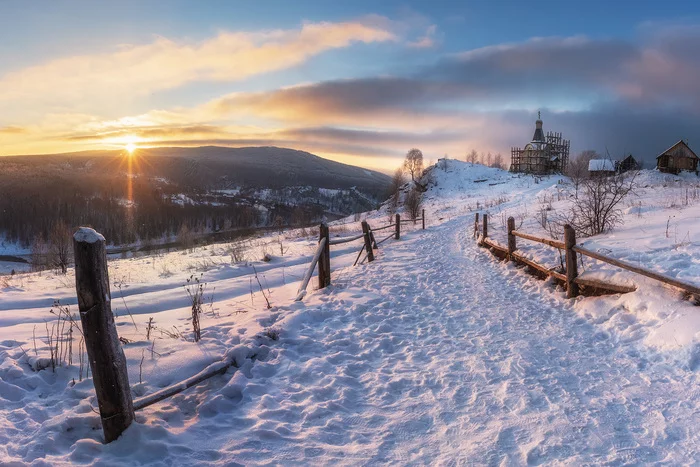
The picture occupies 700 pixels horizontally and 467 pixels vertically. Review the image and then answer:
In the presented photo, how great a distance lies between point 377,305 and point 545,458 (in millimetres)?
4521

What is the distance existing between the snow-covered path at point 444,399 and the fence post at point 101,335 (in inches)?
8.5

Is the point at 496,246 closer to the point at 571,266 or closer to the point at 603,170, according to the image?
the point at 603,170

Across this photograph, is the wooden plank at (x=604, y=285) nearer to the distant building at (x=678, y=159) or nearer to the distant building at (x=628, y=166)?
the distant building at (x=628, y=166)

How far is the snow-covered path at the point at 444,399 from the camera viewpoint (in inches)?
127

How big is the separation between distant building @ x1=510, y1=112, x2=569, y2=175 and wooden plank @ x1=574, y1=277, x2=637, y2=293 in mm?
69391

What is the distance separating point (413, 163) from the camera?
8312 centimetres

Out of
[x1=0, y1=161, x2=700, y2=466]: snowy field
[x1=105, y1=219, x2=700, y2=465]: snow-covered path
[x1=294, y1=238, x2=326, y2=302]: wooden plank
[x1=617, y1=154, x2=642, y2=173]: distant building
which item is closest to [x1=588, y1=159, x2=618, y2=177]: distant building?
[x1=617, y1=154, x2=642, y2=173]: distant building

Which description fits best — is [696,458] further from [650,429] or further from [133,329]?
[133,329]

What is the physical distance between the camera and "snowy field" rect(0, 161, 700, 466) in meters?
3.21

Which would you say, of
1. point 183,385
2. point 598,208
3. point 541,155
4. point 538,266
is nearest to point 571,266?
point 538,266

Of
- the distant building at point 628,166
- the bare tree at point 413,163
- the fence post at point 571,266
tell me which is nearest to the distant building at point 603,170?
the distant building at point 628,166

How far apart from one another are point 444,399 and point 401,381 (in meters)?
0.57

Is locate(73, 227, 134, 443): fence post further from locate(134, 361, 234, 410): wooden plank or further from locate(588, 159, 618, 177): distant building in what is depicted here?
locate(588, 159, 618, 177): distant building

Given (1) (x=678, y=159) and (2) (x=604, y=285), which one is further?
(1) (x=678, y=159)
